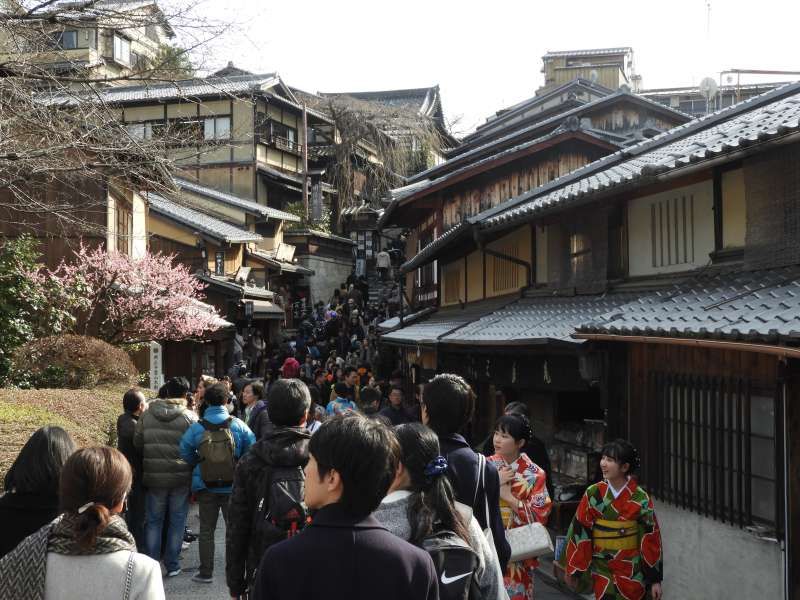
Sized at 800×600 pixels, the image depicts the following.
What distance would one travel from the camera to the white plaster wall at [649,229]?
960 cm

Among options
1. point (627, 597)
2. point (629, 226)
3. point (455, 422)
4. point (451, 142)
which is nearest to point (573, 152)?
point (629, 226)

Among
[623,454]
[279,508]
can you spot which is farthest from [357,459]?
[623,454]

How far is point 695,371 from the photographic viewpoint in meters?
7.45

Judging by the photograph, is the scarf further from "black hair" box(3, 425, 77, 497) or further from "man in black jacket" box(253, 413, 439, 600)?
"man in black jacket" box(253, 413, 439, 600)

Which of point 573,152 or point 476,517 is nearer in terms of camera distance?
point 476,517

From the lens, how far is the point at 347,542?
2.65 metres

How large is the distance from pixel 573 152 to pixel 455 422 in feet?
50.0

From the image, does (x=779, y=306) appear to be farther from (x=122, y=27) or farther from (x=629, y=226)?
(x=122, y=27)

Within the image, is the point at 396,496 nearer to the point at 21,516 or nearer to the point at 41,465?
the point at 41,465

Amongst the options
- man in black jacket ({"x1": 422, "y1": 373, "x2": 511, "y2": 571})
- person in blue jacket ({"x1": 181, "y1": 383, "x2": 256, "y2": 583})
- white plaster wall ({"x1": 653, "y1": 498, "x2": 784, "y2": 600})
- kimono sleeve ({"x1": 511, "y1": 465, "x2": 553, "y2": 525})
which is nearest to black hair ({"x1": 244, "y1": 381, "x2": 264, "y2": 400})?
person in blue jacket ({"x1": 181, "y1": 383, "x2": 256, "y2": 583})

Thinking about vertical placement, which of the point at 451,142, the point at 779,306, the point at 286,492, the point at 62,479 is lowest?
the point at 286,492

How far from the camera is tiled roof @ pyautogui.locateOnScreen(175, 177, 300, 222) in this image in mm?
35906

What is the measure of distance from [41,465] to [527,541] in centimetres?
299

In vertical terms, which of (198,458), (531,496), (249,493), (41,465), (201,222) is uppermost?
(201,222)
